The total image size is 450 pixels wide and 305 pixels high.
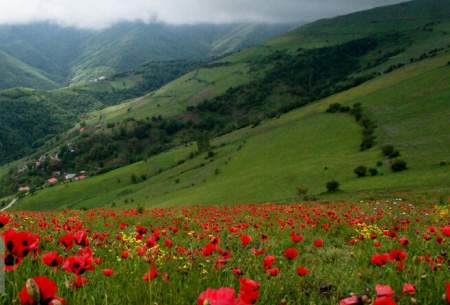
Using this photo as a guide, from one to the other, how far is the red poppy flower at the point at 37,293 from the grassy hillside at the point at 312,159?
1623 inches

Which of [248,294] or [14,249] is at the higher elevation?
[14,249]

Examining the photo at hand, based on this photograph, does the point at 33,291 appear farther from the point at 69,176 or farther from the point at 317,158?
the point at 69,176

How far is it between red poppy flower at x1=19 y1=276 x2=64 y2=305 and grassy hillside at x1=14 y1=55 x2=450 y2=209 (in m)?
41.2

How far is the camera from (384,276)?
226 inches

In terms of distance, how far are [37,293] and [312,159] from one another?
7888 cm

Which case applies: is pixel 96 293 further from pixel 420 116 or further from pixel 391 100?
pixel 391 100

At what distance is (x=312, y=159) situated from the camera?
79.6 metres

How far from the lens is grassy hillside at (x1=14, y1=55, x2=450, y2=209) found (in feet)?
192

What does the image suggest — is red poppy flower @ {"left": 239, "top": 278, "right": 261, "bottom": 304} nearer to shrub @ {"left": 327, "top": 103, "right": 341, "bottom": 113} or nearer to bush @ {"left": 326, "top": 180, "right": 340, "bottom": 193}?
bush @ {"left": 326, "top": 180, "right": 340, "bottom": 193}

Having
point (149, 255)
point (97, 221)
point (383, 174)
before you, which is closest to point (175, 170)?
point (383, 174)

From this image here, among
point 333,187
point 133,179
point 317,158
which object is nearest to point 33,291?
point 333,187

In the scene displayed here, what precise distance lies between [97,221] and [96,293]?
11.3 meters

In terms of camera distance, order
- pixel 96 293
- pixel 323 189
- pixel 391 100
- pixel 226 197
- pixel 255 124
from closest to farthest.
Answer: pixel 96 293
pixel 323 189
pixel 226 197
pixel 391 100
pixel 255 124

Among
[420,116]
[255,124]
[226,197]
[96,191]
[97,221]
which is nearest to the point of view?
[97,221]
